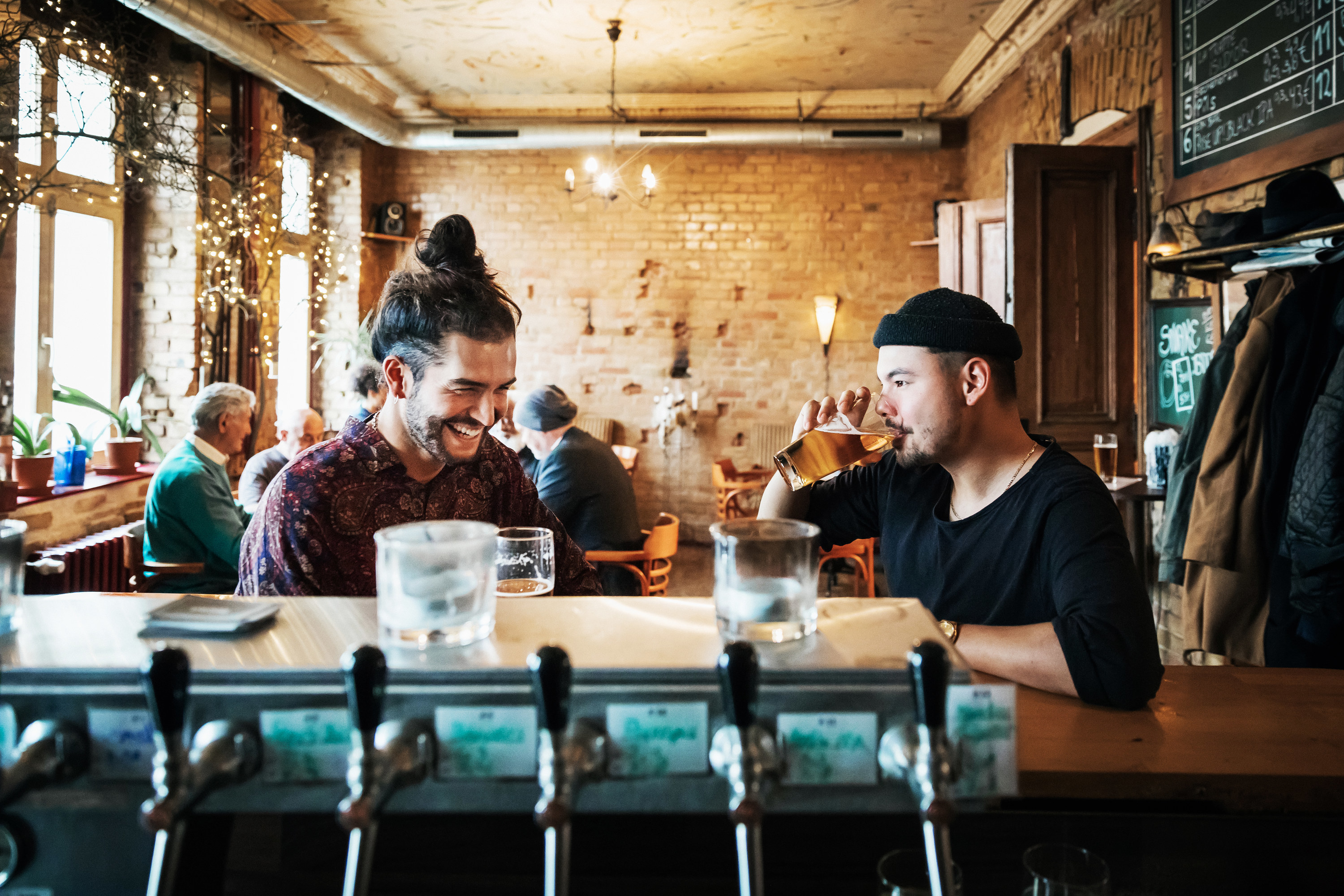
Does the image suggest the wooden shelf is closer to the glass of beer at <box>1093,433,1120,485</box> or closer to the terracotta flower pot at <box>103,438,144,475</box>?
the glass of beer at <box>1093,433,1120,485</box>

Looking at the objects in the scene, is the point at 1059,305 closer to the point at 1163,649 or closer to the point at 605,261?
the point at 1163,649

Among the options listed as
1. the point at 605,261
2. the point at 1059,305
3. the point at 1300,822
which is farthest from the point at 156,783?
the point at 605,261

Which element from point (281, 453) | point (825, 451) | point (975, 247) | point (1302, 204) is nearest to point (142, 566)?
point (281, 453)

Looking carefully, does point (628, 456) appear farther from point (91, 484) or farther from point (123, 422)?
point (91, 484)

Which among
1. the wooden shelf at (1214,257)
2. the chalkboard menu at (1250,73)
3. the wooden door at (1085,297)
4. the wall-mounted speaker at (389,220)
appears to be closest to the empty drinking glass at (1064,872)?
the wooden shelf at (1214,257)

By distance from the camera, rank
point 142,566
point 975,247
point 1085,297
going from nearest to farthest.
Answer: point 142,566
point 1085,297
point 975,247

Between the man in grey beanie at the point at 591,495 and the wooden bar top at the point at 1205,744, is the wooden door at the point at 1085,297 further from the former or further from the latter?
the wooden bar top at the point at 1205,744

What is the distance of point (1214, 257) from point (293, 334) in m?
6.27

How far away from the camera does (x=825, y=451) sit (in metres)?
1.62

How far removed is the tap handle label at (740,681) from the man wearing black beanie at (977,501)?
2.51ft

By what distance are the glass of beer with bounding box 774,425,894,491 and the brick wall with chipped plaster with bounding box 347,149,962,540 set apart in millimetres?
5782

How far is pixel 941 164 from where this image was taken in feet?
23.8

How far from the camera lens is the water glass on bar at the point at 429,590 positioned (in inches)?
28.2

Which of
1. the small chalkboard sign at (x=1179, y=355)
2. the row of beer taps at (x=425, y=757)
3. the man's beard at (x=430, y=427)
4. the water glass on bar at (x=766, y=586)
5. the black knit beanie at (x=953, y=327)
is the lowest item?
the row of beer taps at (x=425, y=757)
